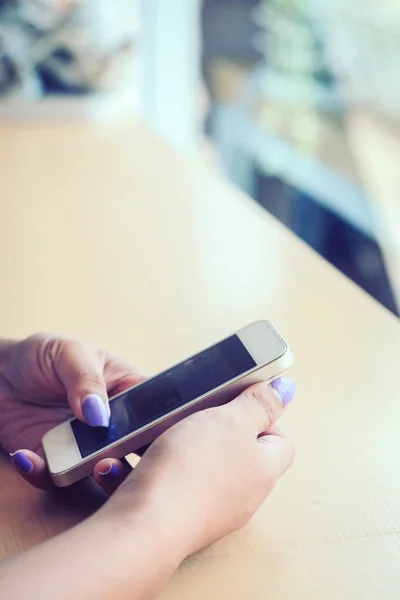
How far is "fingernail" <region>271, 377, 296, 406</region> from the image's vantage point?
0.42 m

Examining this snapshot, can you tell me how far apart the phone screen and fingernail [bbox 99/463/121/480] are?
0.06ft

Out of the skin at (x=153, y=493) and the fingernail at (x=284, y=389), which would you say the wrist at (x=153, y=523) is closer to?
the skin at (x=153, y=493)

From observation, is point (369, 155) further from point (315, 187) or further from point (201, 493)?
point (201, 493)

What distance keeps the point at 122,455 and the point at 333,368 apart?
22 centimetres

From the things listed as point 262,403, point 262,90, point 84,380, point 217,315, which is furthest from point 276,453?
point 262,90

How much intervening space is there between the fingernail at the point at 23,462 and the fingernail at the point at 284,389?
155 millimetres

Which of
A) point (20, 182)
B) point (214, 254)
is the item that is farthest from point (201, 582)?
point (20, 182)

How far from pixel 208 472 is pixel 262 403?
6 centimetres

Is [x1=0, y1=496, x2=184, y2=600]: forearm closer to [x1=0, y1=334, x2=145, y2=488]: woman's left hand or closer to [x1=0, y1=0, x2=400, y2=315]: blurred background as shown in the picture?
[x1=0, y1=334, x2=145, y2=488]: woman's left hand

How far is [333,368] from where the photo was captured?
0.56 meters

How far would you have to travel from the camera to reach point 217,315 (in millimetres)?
656

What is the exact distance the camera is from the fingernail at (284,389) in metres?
0.42

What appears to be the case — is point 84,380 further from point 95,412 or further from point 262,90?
point 262,90

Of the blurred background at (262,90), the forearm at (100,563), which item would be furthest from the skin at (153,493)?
the blurred background at (262,90)
